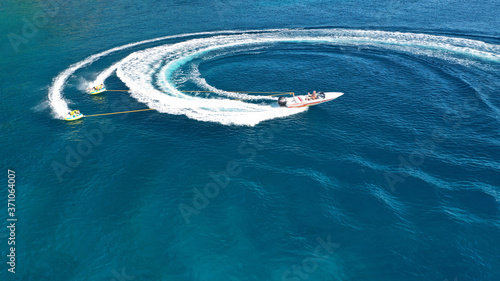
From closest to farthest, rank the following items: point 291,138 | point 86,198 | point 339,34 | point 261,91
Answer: point 86,198, point 291,138, point 261,91, point 339,34

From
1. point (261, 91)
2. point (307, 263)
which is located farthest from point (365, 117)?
point (307, 263)

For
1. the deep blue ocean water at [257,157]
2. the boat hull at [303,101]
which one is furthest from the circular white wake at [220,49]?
the boat hull at [303,101]

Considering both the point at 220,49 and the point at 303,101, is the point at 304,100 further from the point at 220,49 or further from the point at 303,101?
the point at 220,49

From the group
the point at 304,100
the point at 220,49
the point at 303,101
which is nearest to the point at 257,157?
the point at 303,101

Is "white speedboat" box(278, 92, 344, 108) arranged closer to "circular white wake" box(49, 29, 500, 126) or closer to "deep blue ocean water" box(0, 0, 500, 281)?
"circular white wake" box(49, 29, 500, 126)

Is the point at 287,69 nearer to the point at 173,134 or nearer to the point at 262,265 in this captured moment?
the point at 173,134
